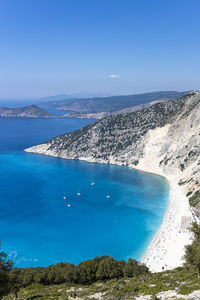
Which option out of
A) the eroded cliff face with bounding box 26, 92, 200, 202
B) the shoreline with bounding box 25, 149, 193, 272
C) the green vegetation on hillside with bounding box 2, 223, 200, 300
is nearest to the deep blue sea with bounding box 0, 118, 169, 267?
the shoreline with bounding box 25, 149, 193, 272

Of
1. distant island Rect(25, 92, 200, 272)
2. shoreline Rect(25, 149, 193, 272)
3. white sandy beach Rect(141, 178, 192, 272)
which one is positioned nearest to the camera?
white sandy beach Rect(141, 178, 192, 272)

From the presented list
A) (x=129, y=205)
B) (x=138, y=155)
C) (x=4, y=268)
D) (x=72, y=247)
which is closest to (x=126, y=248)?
(x=72, y=247)

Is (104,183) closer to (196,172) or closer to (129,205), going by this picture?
(129,205)

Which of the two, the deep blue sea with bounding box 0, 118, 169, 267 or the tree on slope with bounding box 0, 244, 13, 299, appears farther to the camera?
the deep blue sea with bounding box 0, 118, 169, 267

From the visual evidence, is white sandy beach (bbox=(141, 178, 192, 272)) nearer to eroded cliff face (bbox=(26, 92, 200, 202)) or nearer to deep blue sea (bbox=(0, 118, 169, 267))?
deep blue sea (bbox=(0, 118, 169, 267))

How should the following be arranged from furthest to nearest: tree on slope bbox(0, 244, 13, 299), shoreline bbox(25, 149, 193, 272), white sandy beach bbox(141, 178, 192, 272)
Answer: shoreline bbox(25, 149, 193, 272) → white sandy beach bbox(141, 178, 192, 272) → tree on slope bbox(0, 244, 13, 299)

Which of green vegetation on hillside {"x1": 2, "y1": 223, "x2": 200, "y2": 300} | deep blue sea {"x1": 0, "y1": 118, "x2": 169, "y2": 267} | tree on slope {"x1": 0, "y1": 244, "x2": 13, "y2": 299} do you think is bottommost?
deep blue sea {"x1": 0, "y1": 118, "x2": 169, "y2": 267}

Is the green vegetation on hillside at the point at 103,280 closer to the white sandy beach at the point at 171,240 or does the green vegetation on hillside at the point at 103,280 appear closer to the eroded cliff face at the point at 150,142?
the white sandy beach at the point at 171,240
